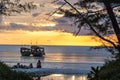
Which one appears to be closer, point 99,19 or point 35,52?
point 99,19

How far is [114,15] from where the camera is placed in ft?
64.3

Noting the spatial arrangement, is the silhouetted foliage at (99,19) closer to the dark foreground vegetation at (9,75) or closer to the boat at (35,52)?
the dark foreground vegetation at (9,75)

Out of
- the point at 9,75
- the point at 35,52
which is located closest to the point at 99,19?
the point at 9,75

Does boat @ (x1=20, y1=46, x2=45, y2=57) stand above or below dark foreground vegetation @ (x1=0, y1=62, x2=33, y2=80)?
above

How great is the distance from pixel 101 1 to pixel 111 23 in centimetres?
175

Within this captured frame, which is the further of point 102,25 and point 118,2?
point 102,25

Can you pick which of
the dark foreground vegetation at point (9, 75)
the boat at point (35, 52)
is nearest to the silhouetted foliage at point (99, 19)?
the dark foreground vegetation at point (9, 75)

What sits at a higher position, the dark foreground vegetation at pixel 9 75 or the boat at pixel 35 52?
the boat at pixel 35 52

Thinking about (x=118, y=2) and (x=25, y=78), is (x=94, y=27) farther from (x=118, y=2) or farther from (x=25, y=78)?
(x=25, y=78)

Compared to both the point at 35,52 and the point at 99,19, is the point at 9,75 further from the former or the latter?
the point at 35,52

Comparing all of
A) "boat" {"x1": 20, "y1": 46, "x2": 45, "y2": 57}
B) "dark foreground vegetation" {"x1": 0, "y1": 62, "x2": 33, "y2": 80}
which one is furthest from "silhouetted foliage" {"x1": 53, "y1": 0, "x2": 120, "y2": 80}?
"boat" {"x1": 20, "y1": 46, "x2": 45, "y2": 57}

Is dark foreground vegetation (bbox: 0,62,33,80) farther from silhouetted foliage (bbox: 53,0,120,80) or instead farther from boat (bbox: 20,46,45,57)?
boat (bbox: 20,46,45,57)

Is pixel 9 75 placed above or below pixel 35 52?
below

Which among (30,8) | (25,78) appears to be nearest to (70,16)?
(30,8)
